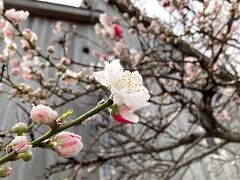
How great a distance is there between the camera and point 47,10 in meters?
5.05

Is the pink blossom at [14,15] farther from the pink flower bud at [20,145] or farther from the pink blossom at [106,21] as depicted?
the pink blossom at [106,21]

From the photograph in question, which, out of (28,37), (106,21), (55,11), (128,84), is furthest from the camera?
(55,11)

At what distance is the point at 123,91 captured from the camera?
0.76m

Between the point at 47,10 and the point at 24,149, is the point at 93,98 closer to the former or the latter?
the point at 47,10

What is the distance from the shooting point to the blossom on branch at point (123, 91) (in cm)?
77

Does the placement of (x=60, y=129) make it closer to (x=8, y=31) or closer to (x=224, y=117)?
(x=8, y=31)

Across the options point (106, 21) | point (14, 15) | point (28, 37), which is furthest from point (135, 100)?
point (106, 21)

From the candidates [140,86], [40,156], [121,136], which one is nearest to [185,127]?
[121,136]

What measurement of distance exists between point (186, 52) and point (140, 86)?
2.23 m

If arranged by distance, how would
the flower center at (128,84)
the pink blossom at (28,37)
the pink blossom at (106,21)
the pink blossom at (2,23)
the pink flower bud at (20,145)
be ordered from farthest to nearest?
the pink blossom at (106,21) → the pink blossom at (28,37) → the pink blossom at (2,23) → the flower center at (128,84) → the pink flower bud at (20,145)

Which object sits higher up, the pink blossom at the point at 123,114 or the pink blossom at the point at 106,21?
the pink blossom at the point at 106,21

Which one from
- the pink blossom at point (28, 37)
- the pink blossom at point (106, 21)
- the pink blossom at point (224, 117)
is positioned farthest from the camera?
the pink blossom at point (224, 117)

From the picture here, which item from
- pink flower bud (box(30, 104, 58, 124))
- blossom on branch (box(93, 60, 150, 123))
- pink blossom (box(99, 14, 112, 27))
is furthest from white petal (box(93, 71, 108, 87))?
pink blossom (box(99, 14, 112, 27))

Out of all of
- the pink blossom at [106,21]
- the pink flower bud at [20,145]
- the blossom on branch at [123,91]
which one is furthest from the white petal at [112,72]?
the pink blossom at [106,21]
